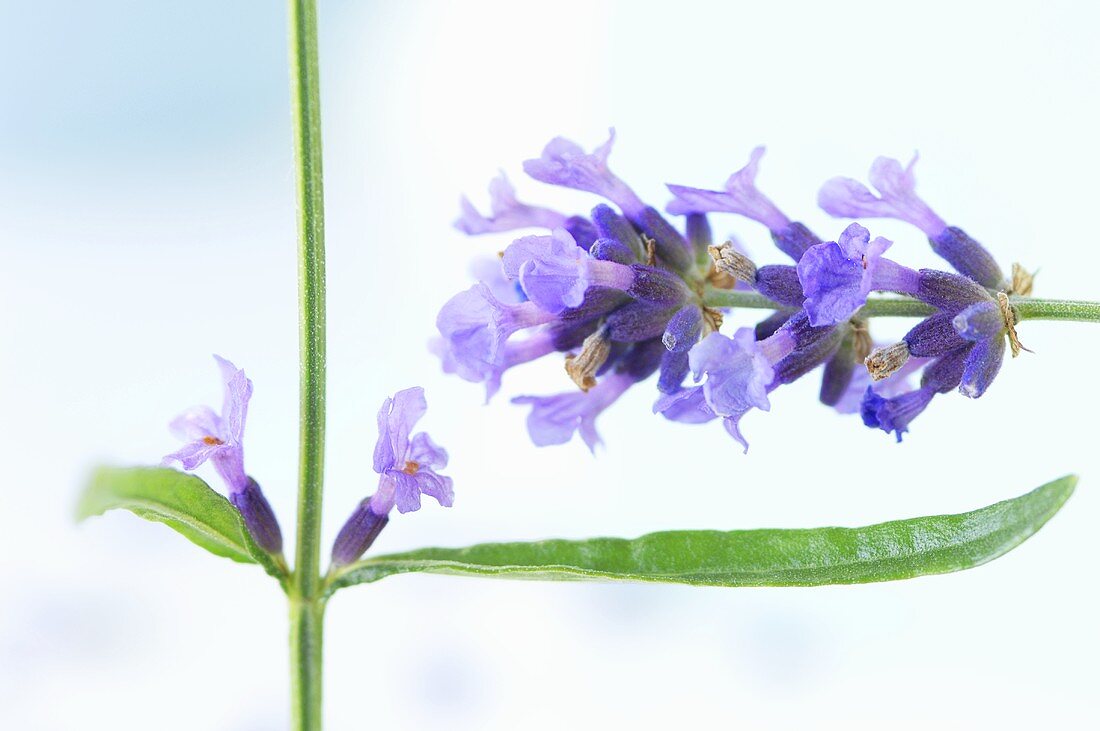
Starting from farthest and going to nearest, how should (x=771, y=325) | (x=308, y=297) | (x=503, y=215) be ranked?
(x=503, y=215) < (x=771, y=325) < (x=308, y=297)

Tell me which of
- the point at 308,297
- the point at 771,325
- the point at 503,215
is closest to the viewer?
the point at 308,297

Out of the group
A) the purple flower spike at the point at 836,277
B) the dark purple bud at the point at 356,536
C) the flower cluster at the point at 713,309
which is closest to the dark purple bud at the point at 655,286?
the flower cluster at the point at 713,309

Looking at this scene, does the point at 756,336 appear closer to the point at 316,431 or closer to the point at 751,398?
the point at 751,398

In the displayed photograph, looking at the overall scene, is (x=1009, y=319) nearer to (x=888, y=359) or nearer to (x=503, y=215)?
(x=888, y=359)

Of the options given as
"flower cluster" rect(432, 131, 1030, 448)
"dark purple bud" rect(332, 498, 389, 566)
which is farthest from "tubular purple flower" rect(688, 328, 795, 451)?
"dark purple bud" rect(332, 498, 389, 566)

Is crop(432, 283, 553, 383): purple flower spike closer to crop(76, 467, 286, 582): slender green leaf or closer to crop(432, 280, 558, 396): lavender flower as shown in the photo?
crop(432, 280, 558, 396): lavender flower

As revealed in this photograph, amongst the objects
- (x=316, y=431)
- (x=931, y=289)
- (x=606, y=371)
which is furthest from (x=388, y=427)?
(x=931, y=289)

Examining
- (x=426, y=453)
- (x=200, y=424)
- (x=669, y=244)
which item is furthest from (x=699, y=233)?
(x=200, y=424)
